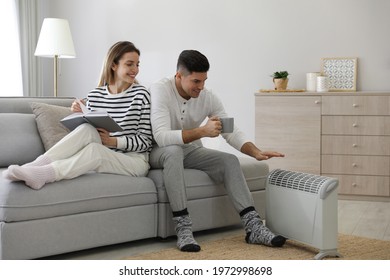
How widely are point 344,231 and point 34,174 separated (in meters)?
1.86

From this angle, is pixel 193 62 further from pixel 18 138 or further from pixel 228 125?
pixel 18 138

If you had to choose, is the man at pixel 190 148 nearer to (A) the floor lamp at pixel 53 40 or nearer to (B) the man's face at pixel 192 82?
(B) the man's face at pixel 192 82

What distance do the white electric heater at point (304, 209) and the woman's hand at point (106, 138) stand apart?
2.76 ft

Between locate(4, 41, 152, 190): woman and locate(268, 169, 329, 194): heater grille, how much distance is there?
27.1 inches

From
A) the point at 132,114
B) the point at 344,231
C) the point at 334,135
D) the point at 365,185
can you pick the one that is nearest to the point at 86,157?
the point at 132,114

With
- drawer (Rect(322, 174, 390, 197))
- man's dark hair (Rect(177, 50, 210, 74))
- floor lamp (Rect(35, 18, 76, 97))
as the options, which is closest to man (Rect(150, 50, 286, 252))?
man's dark hair (Rect(177, 50, 210, 74))

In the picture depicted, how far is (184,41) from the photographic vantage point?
6105 millimetres

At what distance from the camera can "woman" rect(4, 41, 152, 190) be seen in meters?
3.12

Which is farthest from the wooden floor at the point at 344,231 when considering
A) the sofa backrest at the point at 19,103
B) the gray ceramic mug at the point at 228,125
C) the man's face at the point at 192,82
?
the sofa backrest at the point at 19,103

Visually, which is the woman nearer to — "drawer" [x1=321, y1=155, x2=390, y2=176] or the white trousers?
the white trousers

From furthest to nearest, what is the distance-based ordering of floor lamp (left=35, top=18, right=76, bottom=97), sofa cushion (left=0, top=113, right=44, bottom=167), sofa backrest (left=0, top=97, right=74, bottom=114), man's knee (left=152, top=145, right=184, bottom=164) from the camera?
floor lamp (left=35, top=18, right=76, bottom=97)
sofa backrest (left=0, top=97, right=74, bottom=114)
sofa cushion (left=0, top=113, right=44, bottom=167)
man's knee (left=152, top=145, right=184, bottom=164)
